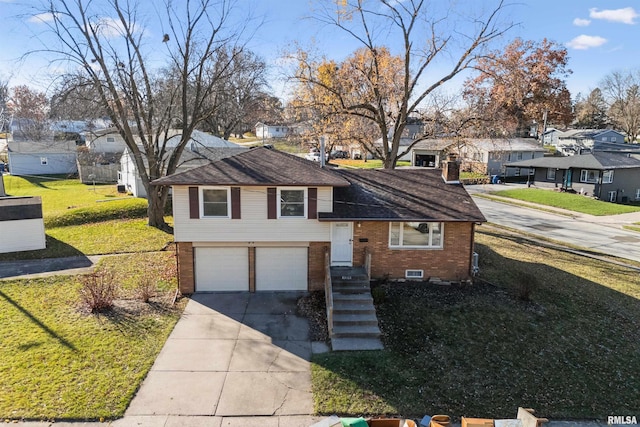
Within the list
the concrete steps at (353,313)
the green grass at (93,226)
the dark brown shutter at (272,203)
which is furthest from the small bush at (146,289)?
the concrete steps at (353,313)

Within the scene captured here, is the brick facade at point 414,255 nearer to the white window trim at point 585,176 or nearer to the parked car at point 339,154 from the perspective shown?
the white window trim at point 585,176

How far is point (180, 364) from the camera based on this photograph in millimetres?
10938

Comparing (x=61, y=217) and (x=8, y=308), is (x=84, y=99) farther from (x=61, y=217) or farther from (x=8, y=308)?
(x=8, y=308)

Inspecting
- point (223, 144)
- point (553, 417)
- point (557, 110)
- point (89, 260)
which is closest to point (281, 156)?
point (89, 260)

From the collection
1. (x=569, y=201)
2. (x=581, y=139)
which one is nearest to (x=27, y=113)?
(x=569, y=201)

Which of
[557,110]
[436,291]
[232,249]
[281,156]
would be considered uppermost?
[557,110]

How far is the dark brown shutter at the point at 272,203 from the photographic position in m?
14.9

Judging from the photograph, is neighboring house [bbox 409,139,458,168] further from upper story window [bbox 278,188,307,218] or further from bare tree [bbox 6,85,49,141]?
bare tree [bbox 6,85,49,141]

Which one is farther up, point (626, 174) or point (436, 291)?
point (626, 174)

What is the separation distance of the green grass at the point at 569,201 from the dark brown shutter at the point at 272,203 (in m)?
28.7

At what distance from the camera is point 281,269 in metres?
15.7

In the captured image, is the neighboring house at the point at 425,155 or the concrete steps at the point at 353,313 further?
the neighboring house at the point at 425,155

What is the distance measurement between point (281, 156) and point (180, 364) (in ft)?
29.3

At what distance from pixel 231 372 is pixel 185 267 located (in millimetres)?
5729
